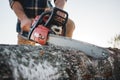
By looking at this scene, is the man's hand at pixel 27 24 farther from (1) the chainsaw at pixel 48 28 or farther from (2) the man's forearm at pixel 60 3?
(2) the man's forearm at pixel 60 3

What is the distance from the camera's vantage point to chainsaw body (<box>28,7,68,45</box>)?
8.48ft

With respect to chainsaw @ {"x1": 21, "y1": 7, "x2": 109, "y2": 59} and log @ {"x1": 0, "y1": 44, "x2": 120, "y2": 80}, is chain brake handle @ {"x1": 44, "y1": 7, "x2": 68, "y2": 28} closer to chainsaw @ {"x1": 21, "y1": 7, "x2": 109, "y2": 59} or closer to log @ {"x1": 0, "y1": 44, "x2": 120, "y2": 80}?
chainsaw @ {"x1": 21, "y1": 7, "x2": 109, "y2": 59}

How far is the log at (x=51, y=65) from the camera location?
3.36 ft

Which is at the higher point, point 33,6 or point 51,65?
point 33,6

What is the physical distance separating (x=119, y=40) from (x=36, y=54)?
18.8 m

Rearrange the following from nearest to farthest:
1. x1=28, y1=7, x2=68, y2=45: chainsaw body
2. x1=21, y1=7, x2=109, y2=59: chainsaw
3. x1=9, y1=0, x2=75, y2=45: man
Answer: x1=21, y1=7, x2=109, y2=59: chainsaw, x1=28, y1=7, x2=68, y2=45: chainsaw body, x1=9, y1=0, x2=75, y2=45: man

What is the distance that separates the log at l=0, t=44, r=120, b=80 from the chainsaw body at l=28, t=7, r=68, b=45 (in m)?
1.14

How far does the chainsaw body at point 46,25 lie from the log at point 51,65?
1140 mm

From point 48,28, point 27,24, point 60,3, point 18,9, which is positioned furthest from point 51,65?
point 60,3

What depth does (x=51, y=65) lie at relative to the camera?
1.17m

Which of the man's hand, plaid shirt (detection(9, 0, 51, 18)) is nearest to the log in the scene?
the man's hand

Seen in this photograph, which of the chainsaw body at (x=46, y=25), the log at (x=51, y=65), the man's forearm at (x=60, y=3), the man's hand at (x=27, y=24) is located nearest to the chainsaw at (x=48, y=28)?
the chainsaw body at (x=46, y=25)

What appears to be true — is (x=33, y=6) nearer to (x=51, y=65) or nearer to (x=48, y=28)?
(x=48, y=28)

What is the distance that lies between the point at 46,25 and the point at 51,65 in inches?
60.1
